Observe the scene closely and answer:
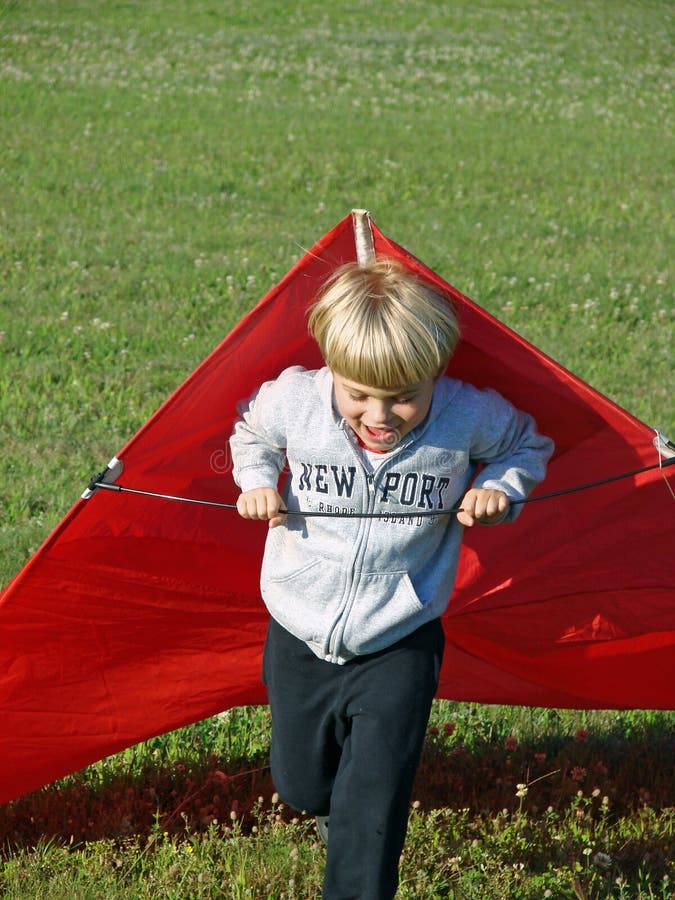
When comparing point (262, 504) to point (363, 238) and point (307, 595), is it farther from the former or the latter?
point (363, 238)

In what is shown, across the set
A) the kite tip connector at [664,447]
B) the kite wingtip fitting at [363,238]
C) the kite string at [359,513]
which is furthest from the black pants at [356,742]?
the kite wingtip fitting at [363,238]

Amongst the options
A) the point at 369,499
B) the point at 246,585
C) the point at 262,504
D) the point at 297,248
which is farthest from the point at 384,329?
the point at 297,248

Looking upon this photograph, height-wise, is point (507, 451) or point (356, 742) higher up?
point (507, 451)

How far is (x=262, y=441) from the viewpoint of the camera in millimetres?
3605

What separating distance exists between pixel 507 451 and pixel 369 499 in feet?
1.48

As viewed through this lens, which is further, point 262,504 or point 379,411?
point 262,504

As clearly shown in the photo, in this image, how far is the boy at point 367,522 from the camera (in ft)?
10.7

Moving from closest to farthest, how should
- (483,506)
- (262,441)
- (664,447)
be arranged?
(483,506), (262,441), (664,447)

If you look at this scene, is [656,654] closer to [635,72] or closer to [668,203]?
[668,203]

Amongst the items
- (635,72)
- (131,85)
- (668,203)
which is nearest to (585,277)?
(668,203)

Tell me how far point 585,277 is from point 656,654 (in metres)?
7.16

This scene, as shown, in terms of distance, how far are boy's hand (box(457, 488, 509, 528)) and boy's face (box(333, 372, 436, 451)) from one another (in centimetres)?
26

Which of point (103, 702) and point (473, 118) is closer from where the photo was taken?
point (103, 702)

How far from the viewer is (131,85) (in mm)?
20234
